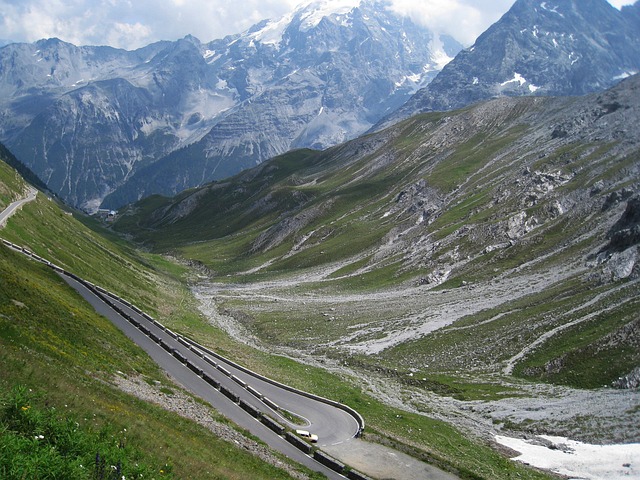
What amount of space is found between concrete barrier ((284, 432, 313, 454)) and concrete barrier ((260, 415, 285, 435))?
64 centimetres

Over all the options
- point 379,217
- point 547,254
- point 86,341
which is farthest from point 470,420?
point 379,217

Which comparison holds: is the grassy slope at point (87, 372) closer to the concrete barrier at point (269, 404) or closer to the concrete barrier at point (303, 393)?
the concrete barrier at point (269, 404)

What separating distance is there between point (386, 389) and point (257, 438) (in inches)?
1353

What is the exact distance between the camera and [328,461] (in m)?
34.7

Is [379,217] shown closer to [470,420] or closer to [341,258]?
[341,258]

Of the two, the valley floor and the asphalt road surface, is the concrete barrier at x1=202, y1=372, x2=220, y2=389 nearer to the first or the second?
the asphalt road surface

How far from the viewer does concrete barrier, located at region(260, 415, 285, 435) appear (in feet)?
125

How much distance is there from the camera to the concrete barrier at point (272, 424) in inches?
1496

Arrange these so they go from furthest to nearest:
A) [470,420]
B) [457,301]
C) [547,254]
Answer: [547,254]
[457,301]
[470,420]

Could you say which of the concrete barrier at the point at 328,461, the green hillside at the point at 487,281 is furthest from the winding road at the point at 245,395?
the green hillside at the point at 487,281

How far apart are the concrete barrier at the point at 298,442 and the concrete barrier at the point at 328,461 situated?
0.68m

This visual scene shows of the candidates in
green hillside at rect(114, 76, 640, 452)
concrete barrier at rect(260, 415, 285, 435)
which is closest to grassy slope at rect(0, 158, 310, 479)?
concrete barrier at rect(260, 415, 285, 435)

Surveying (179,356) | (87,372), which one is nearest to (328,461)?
(87,372)

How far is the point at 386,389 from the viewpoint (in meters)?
66.0
